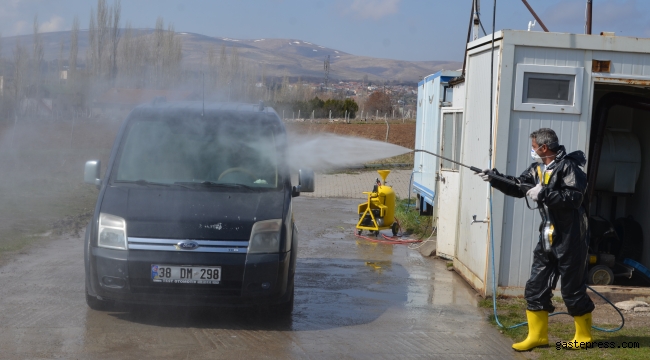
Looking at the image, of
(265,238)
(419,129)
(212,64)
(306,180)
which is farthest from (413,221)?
(212,64)

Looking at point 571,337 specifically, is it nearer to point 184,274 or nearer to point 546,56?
point 546,56

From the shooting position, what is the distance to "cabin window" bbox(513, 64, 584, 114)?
288 inches

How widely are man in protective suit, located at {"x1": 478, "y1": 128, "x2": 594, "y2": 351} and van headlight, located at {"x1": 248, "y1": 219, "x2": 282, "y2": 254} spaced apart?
201cm

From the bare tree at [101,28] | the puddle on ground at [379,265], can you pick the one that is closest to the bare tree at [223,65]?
the bare tree at [101,28]

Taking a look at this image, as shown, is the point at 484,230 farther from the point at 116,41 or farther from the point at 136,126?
the point at 116,41

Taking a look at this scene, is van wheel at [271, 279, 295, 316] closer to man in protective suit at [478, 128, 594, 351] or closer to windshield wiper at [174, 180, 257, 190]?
windshield wiper at [174, 180, 257, 190]

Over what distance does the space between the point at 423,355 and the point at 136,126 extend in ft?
12.6

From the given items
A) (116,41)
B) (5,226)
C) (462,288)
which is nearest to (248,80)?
(116,41)

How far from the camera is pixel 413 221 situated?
1381 centimetres

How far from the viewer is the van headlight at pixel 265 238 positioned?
19.9 feet

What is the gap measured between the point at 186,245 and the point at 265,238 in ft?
2.39

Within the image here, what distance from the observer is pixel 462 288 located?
8398 millimetres

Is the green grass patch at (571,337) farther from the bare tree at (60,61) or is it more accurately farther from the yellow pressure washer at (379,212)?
the bare tree at (60,61)

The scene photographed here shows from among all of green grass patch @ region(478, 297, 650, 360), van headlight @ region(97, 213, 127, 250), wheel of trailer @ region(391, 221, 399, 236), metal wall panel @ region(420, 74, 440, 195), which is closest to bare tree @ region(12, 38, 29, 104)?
metal wall panel @ region(420, 74, 440, 195)
